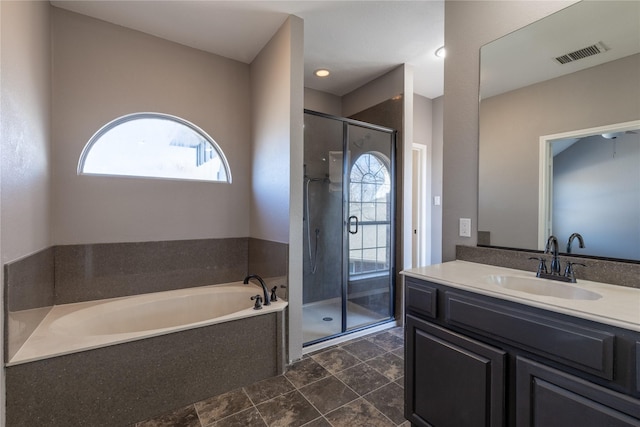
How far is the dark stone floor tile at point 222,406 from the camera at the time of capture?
1.70 metres

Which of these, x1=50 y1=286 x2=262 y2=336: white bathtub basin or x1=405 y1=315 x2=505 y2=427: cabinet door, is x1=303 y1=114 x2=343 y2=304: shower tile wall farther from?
x1=405 y1=315 x2=505 y2=427: cabinet door

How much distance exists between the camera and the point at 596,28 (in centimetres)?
132

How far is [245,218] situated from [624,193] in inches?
109

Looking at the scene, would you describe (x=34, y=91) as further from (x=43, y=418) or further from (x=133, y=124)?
(x=43, y=418)

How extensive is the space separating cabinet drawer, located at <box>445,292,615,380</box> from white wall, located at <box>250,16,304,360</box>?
1.34m

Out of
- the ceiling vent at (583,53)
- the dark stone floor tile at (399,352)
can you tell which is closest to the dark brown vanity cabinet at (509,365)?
the dark stone floor tile at (399,352)

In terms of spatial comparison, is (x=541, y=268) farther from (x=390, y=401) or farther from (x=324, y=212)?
(x=324, y=212)

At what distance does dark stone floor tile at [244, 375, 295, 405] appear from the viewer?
6.16 feet

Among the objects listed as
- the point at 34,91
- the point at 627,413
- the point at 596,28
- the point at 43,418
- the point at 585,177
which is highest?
the point at 596,28

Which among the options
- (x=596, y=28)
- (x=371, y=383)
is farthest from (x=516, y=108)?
(x=371, y=383)

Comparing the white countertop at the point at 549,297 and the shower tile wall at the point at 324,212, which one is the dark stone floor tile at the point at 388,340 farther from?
the white countertop at the point at 549,297

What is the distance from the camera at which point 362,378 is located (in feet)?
6.83

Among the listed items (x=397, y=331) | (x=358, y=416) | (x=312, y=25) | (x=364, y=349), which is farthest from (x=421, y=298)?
(x=312, y=25)

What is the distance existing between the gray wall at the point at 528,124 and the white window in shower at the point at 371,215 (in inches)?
58.2
